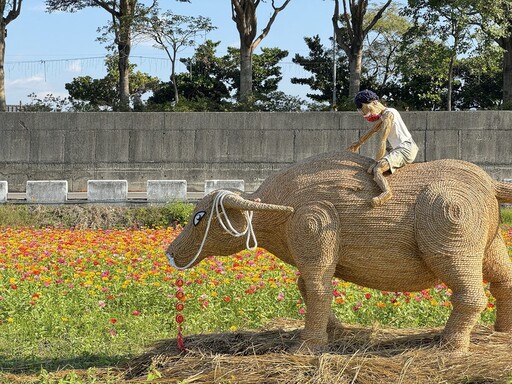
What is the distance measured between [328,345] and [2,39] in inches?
900

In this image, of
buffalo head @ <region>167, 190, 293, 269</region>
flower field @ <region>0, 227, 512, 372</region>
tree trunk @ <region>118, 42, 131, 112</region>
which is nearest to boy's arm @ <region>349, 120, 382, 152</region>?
buffalo head @ <region>167, 190, 293, 269</region>

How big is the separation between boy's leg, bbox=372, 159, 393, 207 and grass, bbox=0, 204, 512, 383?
1465 mm

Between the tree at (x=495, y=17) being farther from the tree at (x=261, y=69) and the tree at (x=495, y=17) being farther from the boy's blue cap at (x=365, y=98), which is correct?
the boy's blue cap at (x=365, y=98)

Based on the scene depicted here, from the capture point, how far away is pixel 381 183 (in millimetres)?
5570

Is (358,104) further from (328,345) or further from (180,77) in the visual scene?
(180,77)

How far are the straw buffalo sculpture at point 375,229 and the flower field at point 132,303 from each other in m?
1.67

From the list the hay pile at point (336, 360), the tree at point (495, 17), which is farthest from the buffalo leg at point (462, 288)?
the tree at point (495, 17)

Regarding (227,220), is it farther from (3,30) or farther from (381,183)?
(3,30)

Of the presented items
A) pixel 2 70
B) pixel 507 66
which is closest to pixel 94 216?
pixel 2 70

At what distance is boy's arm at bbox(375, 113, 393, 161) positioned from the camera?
584 cm

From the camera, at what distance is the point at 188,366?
18.4ft

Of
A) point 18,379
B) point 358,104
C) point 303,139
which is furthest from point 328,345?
point 303,139

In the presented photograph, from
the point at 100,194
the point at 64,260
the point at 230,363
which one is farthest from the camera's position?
the point at 100,194

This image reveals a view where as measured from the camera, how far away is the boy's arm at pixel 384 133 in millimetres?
5840
